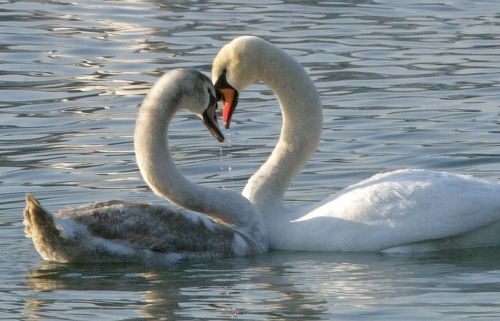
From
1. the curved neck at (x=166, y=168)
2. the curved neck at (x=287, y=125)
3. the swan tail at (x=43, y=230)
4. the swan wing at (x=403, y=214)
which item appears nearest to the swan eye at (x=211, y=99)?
the curved neck at (x=166, y=168)

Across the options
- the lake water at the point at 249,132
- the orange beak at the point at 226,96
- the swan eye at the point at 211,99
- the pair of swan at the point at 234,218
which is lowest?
the lake water at the point at 249,132

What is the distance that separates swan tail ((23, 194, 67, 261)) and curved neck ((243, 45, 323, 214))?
1720mm

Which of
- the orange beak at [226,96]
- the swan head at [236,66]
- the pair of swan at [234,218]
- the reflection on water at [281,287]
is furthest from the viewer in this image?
the orange beak at [226,96]

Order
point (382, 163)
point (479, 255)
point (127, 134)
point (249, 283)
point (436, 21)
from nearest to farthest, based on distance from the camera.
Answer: point (249, 283), point (479, 255), point (382, 163), point (127, 134), point (436, 21)

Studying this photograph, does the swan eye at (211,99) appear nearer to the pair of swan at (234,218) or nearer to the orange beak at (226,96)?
the pair of swan at (234,218)

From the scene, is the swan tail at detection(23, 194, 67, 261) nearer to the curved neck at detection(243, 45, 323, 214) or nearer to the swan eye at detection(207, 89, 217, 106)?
the swan eye at detection(207, 89, 217, 106)

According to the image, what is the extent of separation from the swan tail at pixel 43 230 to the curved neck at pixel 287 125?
1.72 metres

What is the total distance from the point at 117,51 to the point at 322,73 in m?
2.93

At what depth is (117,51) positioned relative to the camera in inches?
786

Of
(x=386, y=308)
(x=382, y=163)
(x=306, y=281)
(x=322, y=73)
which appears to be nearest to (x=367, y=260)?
(x=306, y=281)

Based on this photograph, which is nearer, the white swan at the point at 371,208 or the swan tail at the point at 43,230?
the swan tail at the point at 43,230

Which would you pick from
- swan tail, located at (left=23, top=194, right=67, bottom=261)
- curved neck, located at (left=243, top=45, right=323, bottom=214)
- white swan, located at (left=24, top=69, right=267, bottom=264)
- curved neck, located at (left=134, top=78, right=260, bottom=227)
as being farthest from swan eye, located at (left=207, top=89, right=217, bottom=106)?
swan tail, located at (left=23, top=194, right=67, bottom=261)

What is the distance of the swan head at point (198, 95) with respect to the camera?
10.9 m

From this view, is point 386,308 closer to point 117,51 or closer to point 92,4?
point 117,51
